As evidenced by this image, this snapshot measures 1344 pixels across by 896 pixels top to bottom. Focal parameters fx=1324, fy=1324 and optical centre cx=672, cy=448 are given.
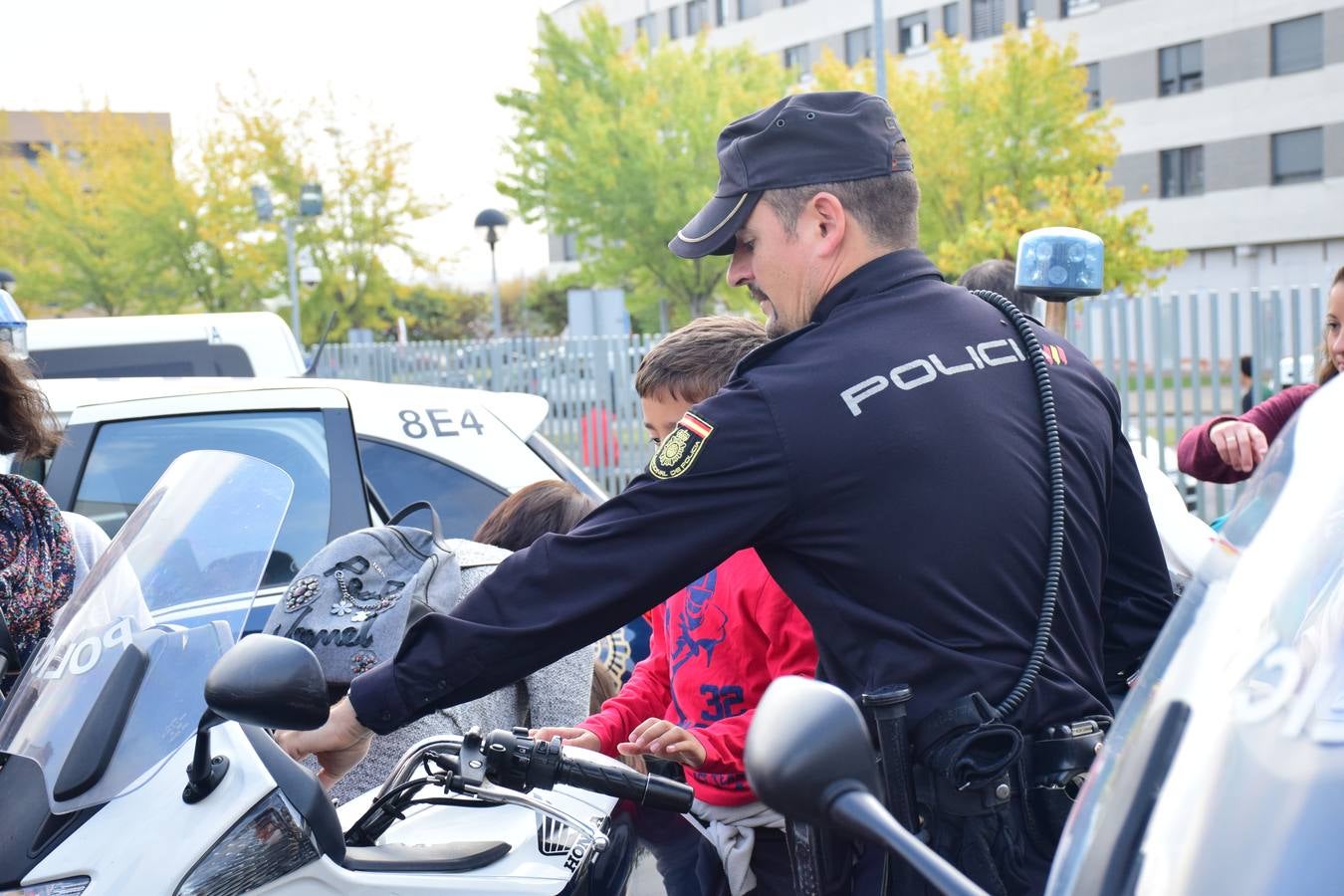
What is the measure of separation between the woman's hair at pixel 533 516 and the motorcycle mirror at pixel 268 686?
1.63 metres

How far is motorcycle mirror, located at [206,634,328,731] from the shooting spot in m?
1.54

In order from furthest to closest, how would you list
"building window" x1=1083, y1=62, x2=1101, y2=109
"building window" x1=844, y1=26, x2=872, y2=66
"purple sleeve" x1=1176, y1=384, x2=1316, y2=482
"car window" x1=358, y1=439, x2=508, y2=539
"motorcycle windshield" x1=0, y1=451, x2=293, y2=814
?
"building window" x1=844, y1=26, x2=872, y2=66, "building window" x1=1083, y1=62, x2=1101, y2=109, "car window" x1=358, y1=439, x2=508, y2=539, "purple sleeve" x1=1176, y1=384, x2=1316, y2=482, "motorcycle windshield" x1=0, y1=451, x2=293, y2=814

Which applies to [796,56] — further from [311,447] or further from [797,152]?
[797,152]

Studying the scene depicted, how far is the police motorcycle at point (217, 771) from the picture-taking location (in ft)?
5.15

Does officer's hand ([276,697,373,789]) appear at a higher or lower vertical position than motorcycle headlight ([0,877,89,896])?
higher

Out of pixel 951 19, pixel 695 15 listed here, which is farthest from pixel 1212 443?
pixel 695 15

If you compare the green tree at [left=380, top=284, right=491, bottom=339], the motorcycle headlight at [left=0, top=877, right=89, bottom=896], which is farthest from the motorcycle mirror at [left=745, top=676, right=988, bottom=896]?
the green tree at [left=380, top=284, right=491, bottom=339]

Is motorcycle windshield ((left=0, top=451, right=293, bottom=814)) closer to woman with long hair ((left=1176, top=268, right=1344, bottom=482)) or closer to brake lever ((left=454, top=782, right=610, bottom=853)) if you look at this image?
brake lever ((left=454, top=782, right=610, bottom=853))

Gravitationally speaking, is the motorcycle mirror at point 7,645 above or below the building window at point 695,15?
below

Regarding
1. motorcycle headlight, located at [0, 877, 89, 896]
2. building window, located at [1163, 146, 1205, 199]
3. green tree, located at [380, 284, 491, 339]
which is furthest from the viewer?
green tree, located at [380, 284, 491, 339]

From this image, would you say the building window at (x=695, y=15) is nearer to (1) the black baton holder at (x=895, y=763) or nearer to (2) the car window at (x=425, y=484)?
(2) the car window at (x=425, y=484)

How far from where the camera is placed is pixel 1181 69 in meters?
36.5

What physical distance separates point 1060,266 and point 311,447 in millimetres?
2464

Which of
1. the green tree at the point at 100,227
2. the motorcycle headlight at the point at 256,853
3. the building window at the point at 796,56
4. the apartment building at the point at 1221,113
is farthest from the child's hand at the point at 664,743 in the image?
the building window at the point at 796,56
